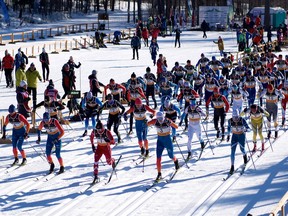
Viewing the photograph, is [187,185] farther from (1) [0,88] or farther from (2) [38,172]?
(1) [0,88]

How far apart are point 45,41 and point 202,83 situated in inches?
988

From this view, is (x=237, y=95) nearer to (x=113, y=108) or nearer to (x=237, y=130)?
(x=113, y=108)

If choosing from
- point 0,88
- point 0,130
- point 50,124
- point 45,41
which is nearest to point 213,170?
point 50,124

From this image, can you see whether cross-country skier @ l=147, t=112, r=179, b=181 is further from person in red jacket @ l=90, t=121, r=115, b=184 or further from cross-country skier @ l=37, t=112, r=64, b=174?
cross-country skier @ l=37, t=112, r=64, b=174

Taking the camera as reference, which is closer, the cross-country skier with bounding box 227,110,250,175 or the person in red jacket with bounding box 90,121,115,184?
the person in red jacket with bounding box 90,121,115,184

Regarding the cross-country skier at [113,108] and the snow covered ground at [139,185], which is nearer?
the snow covered ground at [139,185]

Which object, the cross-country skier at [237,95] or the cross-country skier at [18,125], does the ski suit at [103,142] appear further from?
the cross-country skier at [237,95]

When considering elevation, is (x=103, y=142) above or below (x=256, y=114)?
below

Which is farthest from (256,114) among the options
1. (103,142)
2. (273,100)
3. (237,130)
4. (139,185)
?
(103,142)

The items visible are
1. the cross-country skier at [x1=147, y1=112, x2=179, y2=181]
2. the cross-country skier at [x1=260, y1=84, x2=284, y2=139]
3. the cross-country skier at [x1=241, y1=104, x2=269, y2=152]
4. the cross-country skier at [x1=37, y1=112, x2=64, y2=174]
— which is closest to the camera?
the cross-country skier at [x1=147, y1=112, x2=179, y2=181]

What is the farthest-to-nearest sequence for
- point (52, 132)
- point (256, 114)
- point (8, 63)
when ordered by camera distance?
point (8, 63) → point (256, 114) → point (52, 132)

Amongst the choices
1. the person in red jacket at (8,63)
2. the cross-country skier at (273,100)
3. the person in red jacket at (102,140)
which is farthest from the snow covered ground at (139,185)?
the person in red jacket at (8,63)

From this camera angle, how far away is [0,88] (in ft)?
102

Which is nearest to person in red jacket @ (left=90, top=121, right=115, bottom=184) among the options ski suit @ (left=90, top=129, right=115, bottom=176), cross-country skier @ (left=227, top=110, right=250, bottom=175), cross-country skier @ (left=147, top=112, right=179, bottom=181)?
ski suit @ (left=90, top=129, right=115, bottom=176)
